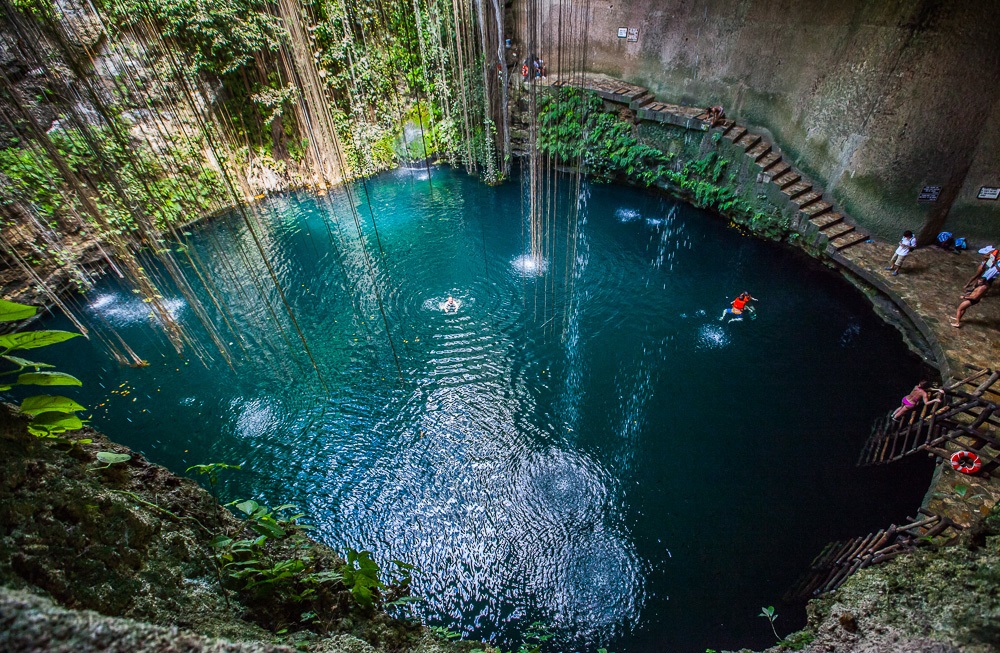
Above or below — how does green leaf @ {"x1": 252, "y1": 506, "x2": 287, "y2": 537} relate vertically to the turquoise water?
above

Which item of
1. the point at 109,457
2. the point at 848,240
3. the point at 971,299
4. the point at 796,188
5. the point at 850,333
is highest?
the point at 109,457

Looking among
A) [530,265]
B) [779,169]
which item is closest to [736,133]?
[779,169]

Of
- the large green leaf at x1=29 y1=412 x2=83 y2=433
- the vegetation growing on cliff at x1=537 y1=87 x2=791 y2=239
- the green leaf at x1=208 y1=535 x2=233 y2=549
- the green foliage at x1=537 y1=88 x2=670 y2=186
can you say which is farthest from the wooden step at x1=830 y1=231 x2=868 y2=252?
the large green leaf at x1=29 y1=412 x2=83 y2=433

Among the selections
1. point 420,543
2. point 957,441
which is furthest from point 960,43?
point 420,543

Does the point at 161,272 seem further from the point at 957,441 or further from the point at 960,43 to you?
the point at 960,43

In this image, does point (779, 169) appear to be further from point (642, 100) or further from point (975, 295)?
point (975, 295)

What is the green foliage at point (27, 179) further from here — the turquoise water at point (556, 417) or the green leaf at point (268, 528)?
the green leaf at point (268, 528)

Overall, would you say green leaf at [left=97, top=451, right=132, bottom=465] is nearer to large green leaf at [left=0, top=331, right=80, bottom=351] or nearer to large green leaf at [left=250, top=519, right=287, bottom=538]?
large green leaf at [left=0, top=331, right=80, bottom=351]

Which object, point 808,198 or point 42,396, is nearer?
point 42,396
